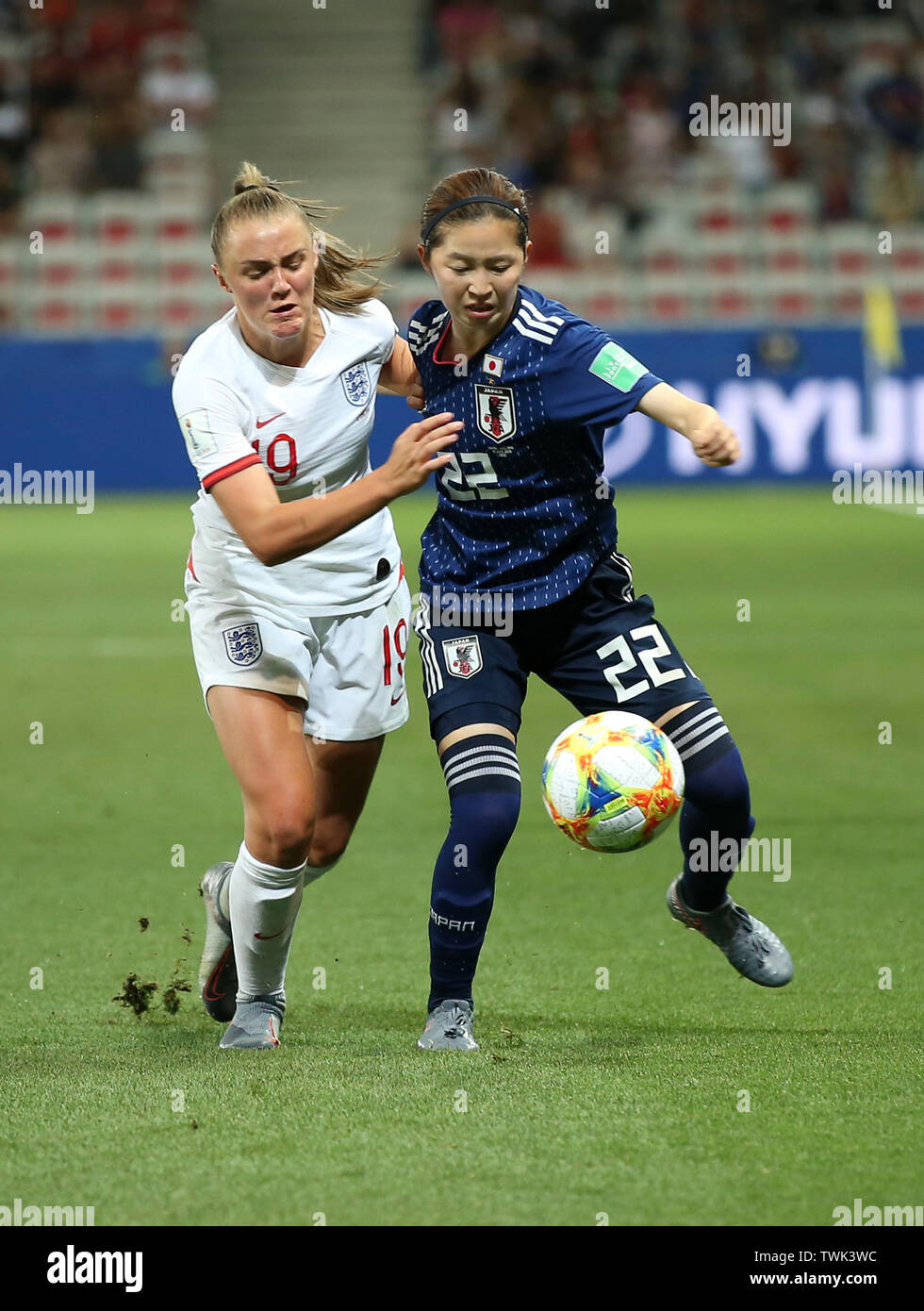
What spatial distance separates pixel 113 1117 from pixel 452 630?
1508 mm

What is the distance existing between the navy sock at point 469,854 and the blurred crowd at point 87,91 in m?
20.6

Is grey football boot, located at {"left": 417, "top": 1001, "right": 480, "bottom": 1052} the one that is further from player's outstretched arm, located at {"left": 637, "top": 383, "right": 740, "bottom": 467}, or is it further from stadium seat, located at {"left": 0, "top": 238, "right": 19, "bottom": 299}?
stadium seat, located at {"left": 0, "top": 238, "right": 19, "bottom": 299}

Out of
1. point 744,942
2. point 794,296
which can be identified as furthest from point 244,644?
point 794,296

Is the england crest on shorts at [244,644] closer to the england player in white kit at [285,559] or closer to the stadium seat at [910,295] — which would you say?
the england player in white kit at [285,559]

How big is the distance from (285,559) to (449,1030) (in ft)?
4.01

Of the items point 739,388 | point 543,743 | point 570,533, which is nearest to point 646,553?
point 739,388

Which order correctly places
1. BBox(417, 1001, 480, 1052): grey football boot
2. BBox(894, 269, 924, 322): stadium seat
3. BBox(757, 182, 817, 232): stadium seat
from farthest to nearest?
1. BBox(757, 182, 817, 232): stadium seat
2. BBox(894, 269, 924, 322): stadium seat
3. BBox(417, 1001, 480, 1052): grey football boot

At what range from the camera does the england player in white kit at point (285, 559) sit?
4.43 m

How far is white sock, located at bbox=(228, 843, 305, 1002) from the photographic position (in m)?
4.65

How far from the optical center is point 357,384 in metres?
4.82

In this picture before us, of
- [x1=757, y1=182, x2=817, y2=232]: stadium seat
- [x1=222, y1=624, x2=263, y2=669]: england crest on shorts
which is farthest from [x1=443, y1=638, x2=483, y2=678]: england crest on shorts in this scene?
[x1=757, y1=182, x2=817, y2=232]: stadium seat

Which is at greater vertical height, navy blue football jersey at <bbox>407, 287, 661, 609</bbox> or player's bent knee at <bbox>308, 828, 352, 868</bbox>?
navy blue football jersey at <bbox>407, 287, 661, 609</bbox>

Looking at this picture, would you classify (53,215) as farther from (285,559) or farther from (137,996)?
(285,559)

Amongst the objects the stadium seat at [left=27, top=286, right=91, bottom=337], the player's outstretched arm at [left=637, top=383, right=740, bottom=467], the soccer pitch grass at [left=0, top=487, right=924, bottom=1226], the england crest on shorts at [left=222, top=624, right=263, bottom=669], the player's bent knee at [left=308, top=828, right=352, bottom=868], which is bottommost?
the soccer pitch grass at [left=0, top=487, right=924, bottom=1226]
